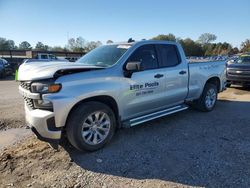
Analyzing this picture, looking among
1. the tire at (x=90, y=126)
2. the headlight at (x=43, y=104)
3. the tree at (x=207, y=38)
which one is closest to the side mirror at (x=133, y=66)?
the tire at (x=90, y=126)

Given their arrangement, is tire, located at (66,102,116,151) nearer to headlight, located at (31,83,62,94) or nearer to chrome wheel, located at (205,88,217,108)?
headlight, located at (31,83,62,94)

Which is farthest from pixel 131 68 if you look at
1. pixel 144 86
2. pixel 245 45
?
pixel 245 45

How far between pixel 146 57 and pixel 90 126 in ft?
6.40

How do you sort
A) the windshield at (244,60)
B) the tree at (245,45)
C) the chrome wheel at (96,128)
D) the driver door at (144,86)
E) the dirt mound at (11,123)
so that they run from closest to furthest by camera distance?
the chrome wheel at (96,128) < the driver door at (144,86) < the dirt mound at (11,123) < the windshield at (244,60) < the tree at (245,45)

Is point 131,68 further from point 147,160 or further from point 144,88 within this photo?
point 147,160

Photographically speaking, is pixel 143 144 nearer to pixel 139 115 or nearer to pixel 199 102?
pixel 139 115

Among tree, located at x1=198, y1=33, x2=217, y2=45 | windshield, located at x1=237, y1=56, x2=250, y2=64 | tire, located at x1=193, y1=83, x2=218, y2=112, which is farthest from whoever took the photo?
tree, located at x1=198, y1=33, x2=217, y2=45

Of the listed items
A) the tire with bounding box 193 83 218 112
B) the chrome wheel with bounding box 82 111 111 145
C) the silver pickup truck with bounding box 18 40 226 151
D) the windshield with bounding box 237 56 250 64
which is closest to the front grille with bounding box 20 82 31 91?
the silver pickup truck with bounding box 18 40 226 151

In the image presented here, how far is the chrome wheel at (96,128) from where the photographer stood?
429 cm

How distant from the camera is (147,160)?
4.11 m

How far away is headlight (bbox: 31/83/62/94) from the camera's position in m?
3.83

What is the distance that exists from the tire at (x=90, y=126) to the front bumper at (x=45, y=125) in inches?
9.5

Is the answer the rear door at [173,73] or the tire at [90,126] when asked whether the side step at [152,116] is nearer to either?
the rear door at [173,73]

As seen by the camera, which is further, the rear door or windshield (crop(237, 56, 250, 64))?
windshield (crop(237, 56, 250, 64))
